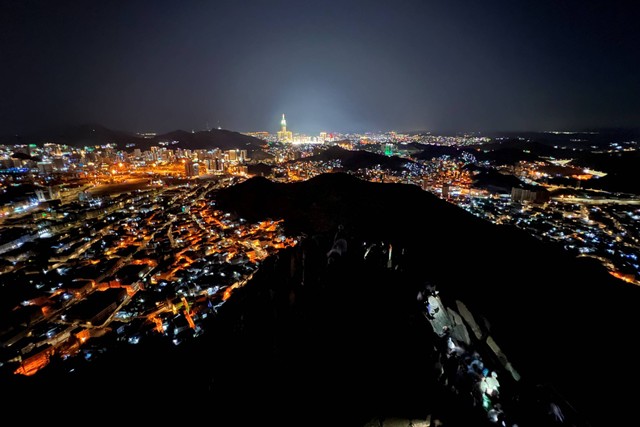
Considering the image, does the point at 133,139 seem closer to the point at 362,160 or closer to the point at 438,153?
the point at 362,160

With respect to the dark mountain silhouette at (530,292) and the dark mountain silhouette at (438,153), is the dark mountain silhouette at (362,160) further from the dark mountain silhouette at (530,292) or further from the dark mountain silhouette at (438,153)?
the dark mountain silhouette at (530,292)

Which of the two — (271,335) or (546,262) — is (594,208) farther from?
(271,335)

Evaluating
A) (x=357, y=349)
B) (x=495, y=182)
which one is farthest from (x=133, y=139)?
(x=357, y=349)

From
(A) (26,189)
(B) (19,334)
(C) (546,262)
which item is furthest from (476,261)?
(A) (26,189)

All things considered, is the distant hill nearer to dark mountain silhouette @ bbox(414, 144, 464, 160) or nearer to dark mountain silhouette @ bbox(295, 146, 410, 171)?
dark mountain silhouette @ bbox(295, 146, 410, 171)

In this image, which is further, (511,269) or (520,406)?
(511,269)

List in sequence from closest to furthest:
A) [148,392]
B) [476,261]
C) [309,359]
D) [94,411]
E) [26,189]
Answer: [94,411] < [148,392] < [309,359] < [476,261] < [26,189]
